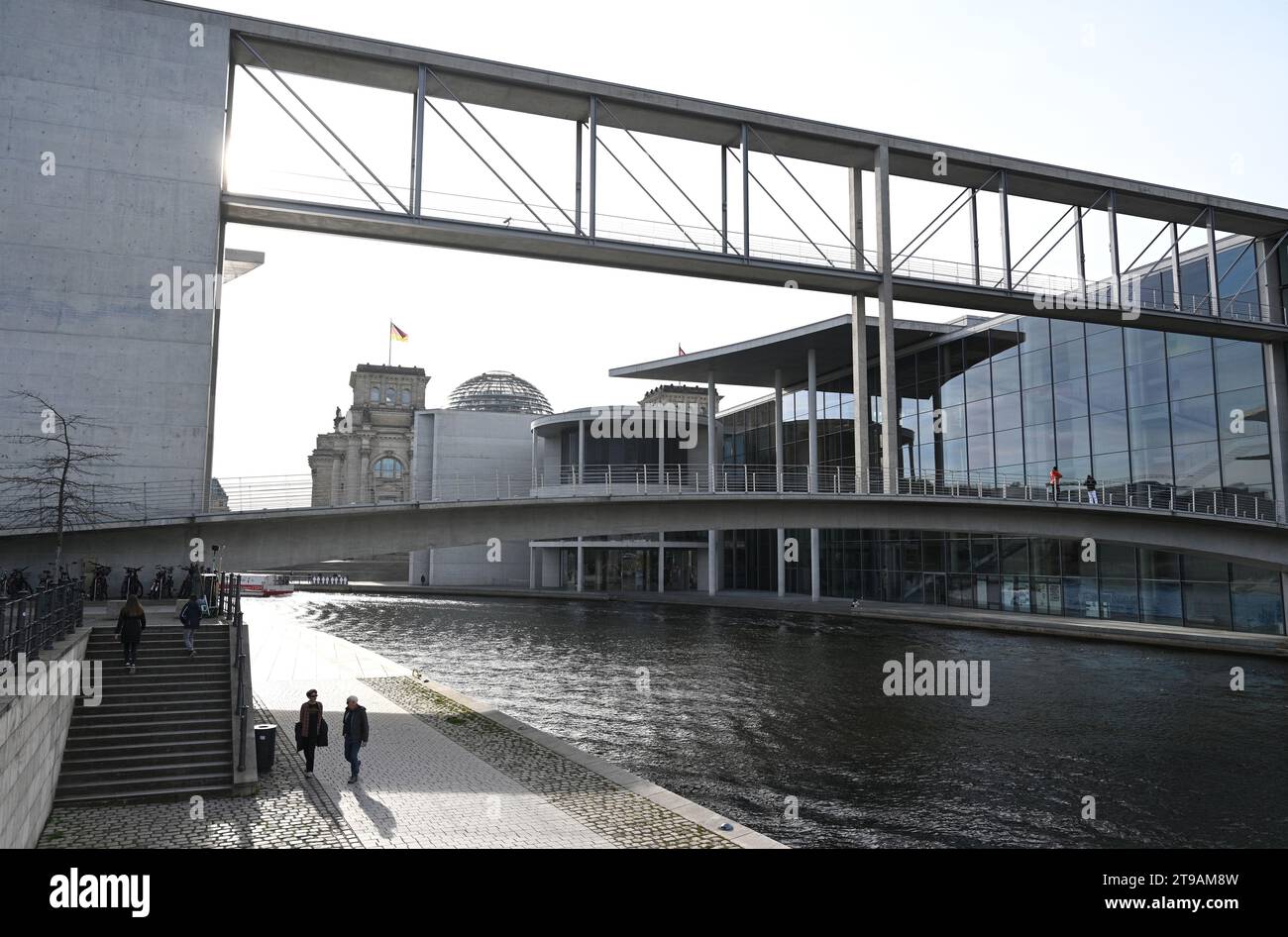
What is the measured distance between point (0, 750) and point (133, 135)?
1791cm

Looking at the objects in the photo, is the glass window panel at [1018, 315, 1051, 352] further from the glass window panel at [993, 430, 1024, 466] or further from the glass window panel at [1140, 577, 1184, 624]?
the glass window panel at [1140, 577, 1184, 624]

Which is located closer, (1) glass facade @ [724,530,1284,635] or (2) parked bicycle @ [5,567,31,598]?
(2) parked bicycle @ [5,567,31,598]

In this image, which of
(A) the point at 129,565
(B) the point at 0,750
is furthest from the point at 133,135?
(B) the point at 0,750

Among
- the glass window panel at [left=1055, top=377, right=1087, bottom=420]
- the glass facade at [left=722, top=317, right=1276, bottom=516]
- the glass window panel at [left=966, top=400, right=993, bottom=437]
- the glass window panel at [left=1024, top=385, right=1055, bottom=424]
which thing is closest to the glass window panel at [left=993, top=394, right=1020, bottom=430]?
the glass facade at [left=722, top=317, right=1276, bottom=516]

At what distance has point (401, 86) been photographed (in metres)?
24.9

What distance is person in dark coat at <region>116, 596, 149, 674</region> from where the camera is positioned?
14.4 m

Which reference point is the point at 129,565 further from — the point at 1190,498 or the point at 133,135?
the point at 1190,498

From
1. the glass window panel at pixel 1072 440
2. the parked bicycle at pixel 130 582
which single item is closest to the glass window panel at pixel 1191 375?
the glass window panel at pixel 1072 440

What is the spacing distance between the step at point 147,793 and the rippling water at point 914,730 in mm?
6298

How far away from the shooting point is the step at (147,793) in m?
11.4

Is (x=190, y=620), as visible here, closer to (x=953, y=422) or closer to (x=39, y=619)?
(x=39, y=619)

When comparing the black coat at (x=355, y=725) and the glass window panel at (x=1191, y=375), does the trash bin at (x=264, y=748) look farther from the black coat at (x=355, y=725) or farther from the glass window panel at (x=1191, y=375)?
the glass window panel at (x=1191, y=375)

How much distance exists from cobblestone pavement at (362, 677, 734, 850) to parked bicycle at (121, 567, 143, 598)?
22.0ft
